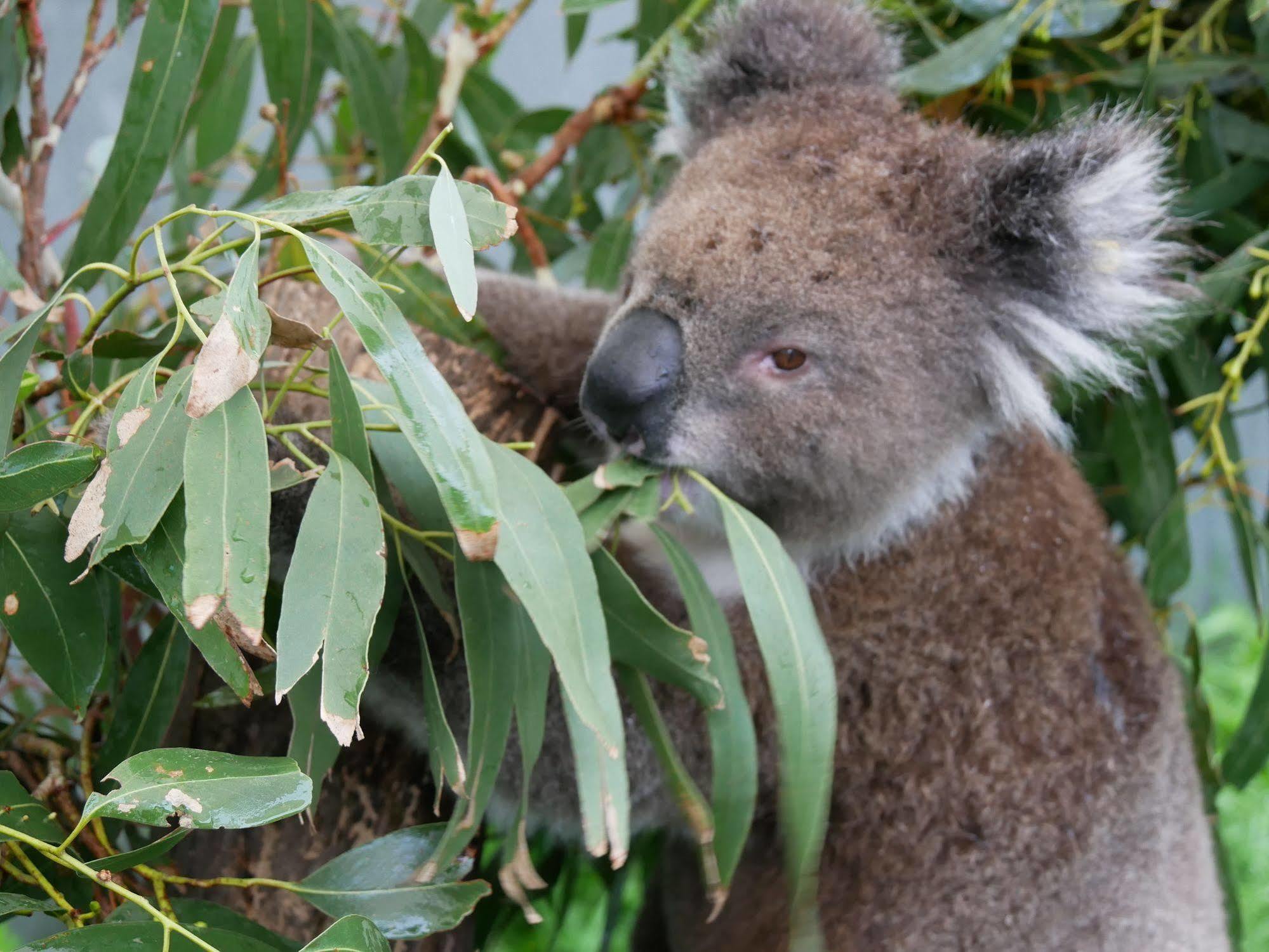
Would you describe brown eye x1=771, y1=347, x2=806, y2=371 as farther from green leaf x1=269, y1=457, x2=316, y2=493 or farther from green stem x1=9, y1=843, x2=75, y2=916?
green stem x1=9, y1=843, x2=75, y2=916

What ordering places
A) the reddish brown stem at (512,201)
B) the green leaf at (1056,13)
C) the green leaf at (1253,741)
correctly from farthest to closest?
1. the green leaf at (1253,741)
2. the green leaf at (1056,13)
3. the reddish brown stem at (512,201)

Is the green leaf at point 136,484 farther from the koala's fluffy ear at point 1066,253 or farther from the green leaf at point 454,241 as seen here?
the koala's fluffy ear at point 1066,253

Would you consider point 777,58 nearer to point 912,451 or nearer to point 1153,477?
point 912,451

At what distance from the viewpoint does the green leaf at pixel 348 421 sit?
1.16m

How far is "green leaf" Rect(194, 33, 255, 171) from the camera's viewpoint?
247 cm

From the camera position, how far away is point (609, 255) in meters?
2.42

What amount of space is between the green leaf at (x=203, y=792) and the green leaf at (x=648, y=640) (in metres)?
0.44

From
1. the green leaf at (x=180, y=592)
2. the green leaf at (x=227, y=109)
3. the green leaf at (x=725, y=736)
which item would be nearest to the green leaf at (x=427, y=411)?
the green leaf at (x=180, y=592)

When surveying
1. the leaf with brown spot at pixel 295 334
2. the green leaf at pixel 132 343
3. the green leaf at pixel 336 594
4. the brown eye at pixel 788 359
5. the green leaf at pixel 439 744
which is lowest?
the green leaf at pixel 439 744

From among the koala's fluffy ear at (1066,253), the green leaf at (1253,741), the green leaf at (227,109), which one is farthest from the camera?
the green leaf at (227,109)

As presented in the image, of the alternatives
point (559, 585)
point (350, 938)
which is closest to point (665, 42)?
point (559, 585)

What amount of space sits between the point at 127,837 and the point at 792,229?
1.28 metres

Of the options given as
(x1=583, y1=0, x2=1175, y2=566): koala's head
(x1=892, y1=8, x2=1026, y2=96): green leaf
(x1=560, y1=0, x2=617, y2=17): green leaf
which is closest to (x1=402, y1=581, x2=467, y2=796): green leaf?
(x1=583, y1=0, x2=1175, y2=566): koala's head

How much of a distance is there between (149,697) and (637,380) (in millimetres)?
713
